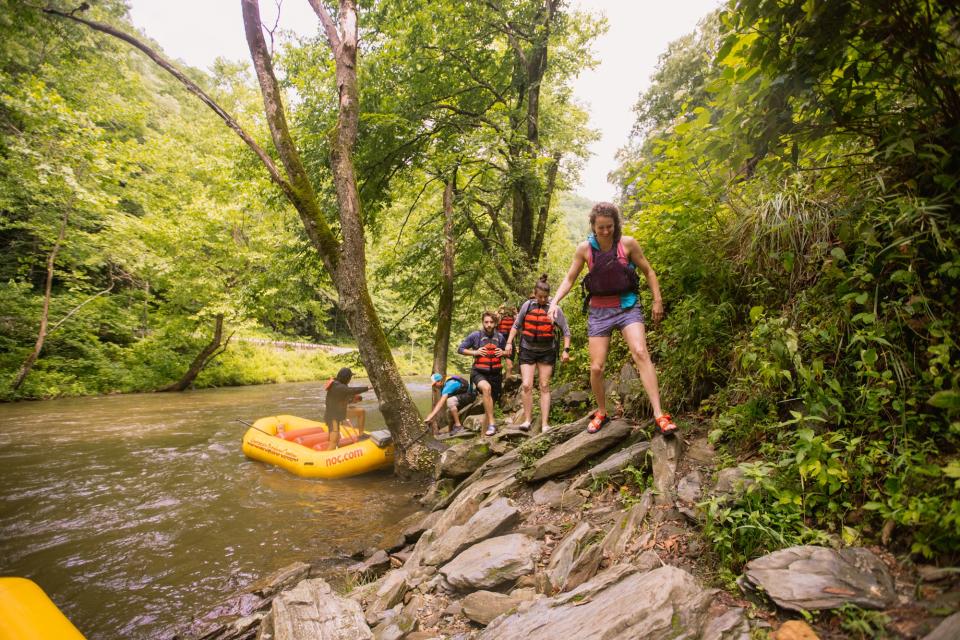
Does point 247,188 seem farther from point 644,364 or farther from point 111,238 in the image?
point 644,364

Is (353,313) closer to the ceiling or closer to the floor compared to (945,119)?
closer to the floor

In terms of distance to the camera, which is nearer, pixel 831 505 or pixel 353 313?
pixel 831 505

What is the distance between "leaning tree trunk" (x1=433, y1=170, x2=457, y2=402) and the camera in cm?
1031

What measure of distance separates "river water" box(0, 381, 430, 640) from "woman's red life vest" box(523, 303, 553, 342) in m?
3.24

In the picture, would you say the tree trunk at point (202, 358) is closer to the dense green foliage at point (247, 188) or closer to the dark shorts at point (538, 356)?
the dense green foliage at point (247, 188)

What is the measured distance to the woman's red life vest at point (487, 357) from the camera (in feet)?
23.6

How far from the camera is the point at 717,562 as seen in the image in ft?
8.06

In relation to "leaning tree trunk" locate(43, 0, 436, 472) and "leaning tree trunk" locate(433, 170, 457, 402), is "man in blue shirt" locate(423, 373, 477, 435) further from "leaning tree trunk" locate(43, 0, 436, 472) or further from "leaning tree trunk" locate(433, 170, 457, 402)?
"leaning tree trunk" locate(433, 170, 457, 402)

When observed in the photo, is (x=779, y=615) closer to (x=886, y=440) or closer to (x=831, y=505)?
(x=831, y=505)

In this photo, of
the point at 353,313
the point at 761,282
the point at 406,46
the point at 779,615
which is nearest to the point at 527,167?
the point at 406,46

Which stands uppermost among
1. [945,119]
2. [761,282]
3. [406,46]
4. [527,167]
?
[406,46]

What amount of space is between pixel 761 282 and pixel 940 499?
2245mm

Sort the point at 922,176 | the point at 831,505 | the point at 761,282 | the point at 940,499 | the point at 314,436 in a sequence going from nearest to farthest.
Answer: the point at 940,499 < the point at 831,505 < the point at 922,176 < the point at 761,282 < the point at 314,436

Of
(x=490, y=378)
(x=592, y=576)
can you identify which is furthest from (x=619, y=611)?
(x=490, y=378)
